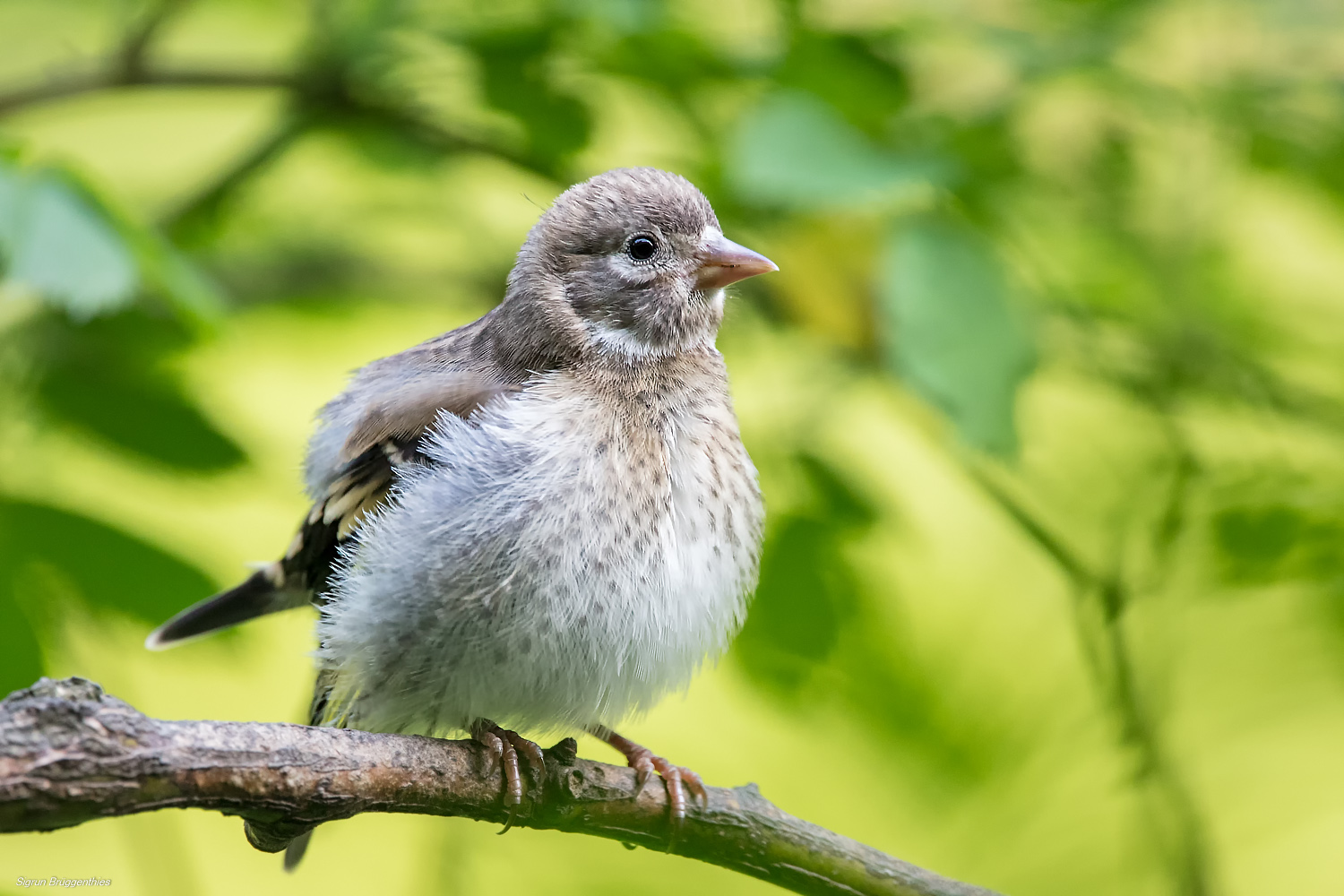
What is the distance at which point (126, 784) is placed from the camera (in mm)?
1880

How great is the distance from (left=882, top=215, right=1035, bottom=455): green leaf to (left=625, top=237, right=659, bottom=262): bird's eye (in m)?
0.58

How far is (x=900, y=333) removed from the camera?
262cm

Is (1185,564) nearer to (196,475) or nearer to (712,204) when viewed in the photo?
(712,204)

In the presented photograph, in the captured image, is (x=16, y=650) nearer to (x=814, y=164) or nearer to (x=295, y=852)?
(x=295, y=852)

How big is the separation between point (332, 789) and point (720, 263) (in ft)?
4.95

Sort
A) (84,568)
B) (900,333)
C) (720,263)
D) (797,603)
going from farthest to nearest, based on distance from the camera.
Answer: (797,603)
(720,263)
(84,568)
(900,333)

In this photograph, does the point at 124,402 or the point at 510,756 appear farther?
the point at 124,402

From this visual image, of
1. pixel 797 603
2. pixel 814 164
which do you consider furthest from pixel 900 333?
pixel 797 603

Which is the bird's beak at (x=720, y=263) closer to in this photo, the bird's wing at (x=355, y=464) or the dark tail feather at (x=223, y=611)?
the bird's wing at (x=355, y=464)

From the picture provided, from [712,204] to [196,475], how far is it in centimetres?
148

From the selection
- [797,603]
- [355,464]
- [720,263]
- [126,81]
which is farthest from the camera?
[126,81]

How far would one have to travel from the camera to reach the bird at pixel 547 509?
2607mm

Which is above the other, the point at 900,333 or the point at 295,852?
the point at 900,333

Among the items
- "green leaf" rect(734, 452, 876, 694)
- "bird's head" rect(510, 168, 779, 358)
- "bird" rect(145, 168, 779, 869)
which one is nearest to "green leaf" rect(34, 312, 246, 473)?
"bird" rect(145, 168, 779, 869)
